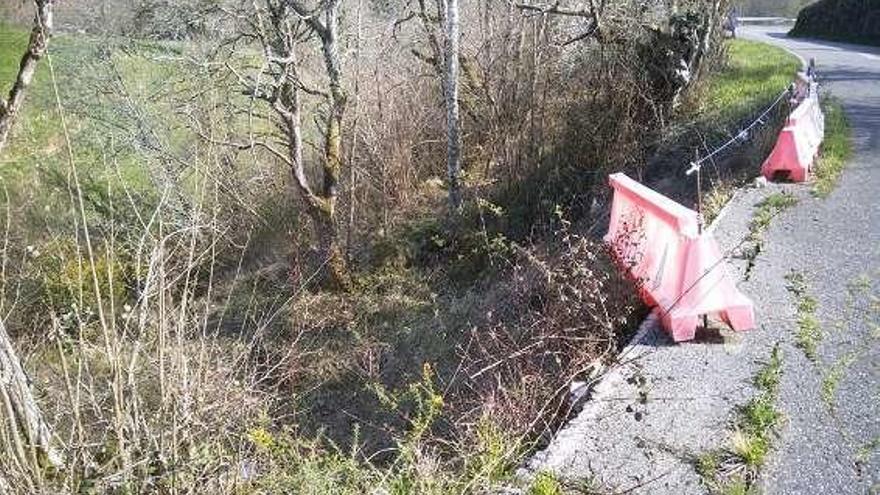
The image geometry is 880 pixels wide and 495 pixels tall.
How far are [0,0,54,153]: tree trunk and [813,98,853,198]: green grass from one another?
693 cm

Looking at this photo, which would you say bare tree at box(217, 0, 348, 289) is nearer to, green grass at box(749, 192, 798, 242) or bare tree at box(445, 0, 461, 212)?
bare tree at box(445, 0, 461, 212)

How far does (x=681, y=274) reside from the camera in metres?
4.75

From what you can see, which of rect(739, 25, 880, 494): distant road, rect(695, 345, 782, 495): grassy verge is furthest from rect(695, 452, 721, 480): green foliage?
rect(739, 25, 880, 494): distant road

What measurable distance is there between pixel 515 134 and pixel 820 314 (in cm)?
659

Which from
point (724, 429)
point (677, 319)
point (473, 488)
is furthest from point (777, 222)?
point (473, 488)

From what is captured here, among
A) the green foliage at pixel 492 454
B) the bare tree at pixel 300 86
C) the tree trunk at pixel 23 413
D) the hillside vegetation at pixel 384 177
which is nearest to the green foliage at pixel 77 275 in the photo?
the hillside vegetation at pixel 384 177

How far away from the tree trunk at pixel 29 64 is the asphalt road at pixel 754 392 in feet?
8.74

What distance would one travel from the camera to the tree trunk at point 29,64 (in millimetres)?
2986

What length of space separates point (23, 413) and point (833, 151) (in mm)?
8716

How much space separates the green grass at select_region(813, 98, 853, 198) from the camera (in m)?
7.93

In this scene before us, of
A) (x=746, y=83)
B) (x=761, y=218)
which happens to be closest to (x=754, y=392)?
(x=761, y=218)

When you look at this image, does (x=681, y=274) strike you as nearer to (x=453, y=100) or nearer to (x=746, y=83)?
(x=453, y=100)

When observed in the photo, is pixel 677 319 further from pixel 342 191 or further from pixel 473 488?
pixel 342 191

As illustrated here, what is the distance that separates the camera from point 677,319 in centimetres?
469
